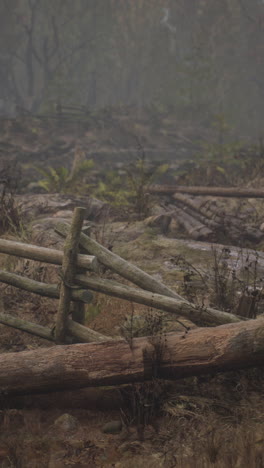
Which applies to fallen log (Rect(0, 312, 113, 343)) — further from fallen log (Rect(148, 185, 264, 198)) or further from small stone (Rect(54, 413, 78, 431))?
fallen log (Rect(148, 185, 264, 198))

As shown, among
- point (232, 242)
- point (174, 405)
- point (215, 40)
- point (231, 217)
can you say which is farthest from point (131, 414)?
point (215, 40)

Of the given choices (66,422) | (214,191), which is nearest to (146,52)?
(214,191)

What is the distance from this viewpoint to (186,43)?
122 feet

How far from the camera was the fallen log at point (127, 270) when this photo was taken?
333cm

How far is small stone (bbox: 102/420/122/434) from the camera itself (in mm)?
2672

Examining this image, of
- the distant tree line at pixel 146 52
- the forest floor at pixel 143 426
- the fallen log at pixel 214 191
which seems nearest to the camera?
the forest floor at pixel 143 426

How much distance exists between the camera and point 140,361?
2756 mm

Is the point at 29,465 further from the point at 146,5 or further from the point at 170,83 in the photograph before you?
the point at 146,5

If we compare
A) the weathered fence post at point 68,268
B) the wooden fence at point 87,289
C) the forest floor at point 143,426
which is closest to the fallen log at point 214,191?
the wooden fence at point 87,289

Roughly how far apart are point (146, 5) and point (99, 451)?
Result: 4076cm

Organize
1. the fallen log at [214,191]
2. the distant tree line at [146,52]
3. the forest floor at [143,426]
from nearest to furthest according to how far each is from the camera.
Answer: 1. the forest floor at [143,426]
2. the fallen log at [214,191]
3. the distant tree line at [146,52]

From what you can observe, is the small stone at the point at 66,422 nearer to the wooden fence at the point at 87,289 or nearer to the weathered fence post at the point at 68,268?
the wooden fence at the point at 87,289

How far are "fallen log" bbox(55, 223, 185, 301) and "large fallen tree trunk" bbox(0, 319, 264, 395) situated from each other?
0.55 meters

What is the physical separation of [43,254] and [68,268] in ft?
1.21
